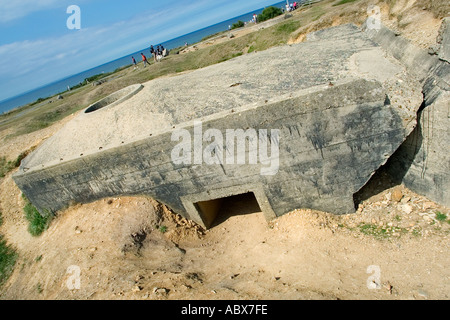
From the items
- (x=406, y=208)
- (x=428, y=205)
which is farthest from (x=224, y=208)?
(x=428, y=205)

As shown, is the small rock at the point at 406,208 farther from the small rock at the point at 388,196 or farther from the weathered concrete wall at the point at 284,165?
the weathered concrete wall at the point at 284,165

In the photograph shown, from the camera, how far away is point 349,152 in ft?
18.9

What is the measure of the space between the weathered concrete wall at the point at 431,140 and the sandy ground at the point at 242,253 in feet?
1.08

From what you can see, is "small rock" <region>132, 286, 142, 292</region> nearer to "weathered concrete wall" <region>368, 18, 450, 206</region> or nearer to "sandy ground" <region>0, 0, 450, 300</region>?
"sandy ground" <region>0, 0, 450, 300</region>

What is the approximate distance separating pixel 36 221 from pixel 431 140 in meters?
9.90

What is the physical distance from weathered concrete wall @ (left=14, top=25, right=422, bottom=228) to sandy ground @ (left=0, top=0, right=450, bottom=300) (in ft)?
1.49

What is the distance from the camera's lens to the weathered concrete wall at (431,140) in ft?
17.5

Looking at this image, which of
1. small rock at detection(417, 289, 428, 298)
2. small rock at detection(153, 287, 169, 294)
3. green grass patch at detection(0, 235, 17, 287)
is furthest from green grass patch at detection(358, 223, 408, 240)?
green grass patch at detection(0, 235, 17, 287)

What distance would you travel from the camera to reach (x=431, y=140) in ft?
18.2

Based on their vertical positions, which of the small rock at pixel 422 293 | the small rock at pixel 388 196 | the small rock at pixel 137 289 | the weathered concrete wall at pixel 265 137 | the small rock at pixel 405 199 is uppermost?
the weathered concrete wall at pixel 265 137

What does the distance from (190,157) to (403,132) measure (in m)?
4.13

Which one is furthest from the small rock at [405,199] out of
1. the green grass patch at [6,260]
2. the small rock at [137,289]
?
the green grass patch at [6,260]

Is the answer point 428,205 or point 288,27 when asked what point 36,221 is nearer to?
point 428,205
